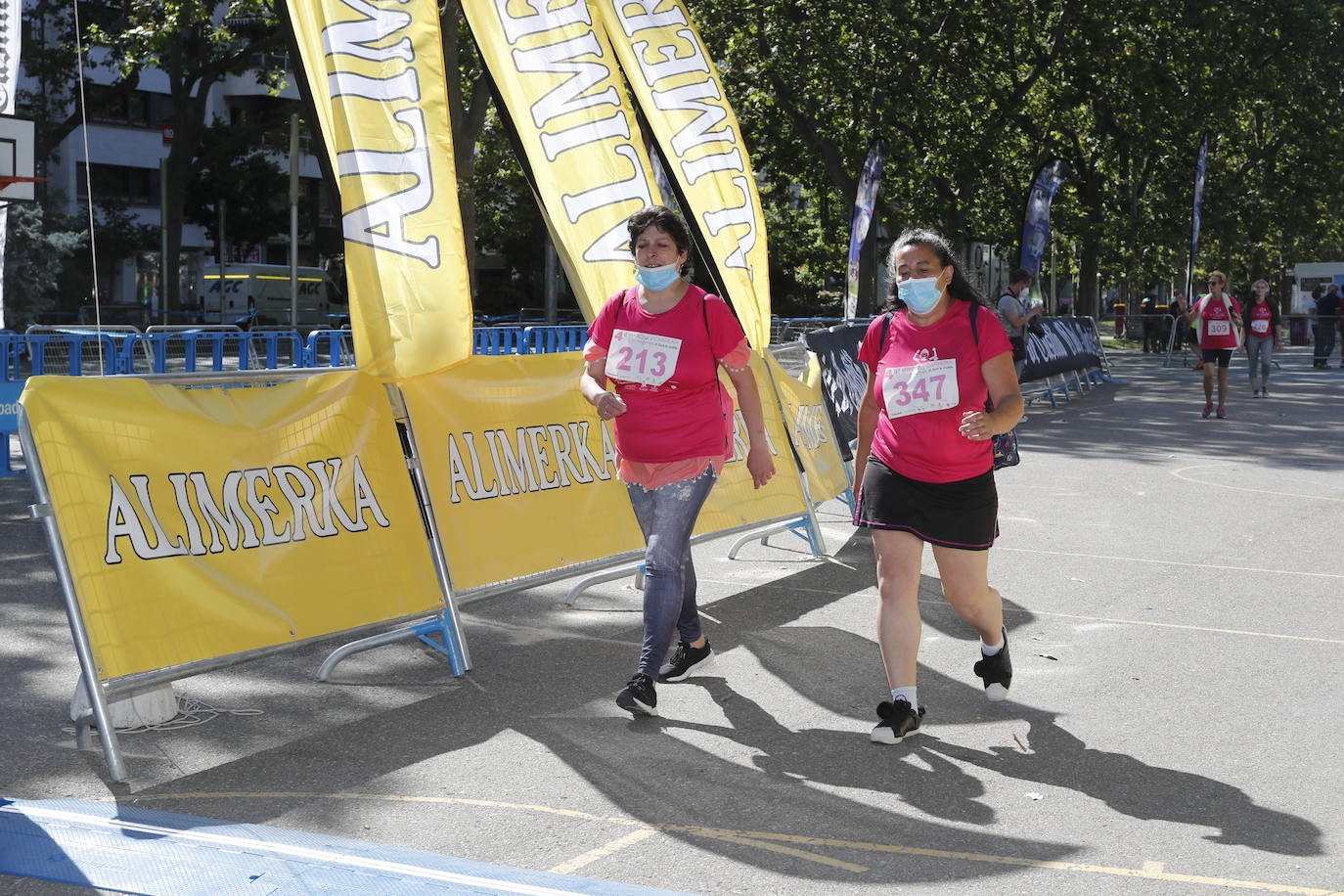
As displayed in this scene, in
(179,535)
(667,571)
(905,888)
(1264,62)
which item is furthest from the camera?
(1264,62)

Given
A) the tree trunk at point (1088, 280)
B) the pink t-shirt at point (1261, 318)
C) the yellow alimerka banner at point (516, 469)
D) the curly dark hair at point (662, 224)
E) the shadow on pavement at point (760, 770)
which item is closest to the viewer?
the shadow on pavement at point (760, 770)

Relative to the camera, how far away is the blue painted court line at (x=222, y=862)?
4.00 meters

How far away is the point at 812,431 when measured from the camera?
10.1 m

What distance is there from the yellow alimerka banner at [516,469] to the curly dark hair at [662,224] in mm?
1298

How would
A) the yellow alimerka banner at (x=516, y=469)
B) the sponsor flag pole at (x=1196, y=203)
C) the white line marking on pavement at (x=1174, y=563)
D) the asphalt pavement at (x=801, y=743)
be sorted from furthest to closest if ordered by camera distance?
the sponsor flag pole at (x=1196, y=203), the white line marking on pavement at (x=1174, y=563), the yellow alimerka banner at (x=516, y=469), the asphalt pavement at (x=801, y=743)

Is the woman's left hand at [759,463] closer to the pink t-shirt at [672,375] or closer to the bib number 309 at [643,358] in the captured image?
the pink t-shirt at [672,375]

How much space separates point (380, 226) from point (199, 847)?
3.11 metres

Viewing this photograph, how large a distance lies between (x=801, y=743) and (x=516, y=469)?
7.33 ft

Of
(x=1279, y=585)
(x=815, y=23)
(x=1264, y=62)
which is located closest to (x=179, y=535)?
(x=1279, y=585)

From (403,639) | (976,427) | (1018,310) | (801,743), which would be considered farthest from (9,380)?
(1018,310)

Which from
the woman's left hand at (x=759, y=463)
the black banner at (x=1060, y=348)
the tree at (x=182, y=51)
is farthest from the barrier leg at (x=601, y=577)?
the tree at (x=182, y=51)

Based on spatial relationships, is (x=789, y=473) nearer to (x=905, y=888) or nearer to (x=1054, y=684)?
(x=1054, y=684)

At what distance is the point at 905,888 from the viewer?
414cm

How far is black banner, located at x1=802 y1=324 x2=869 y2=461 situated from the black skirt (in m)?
5.01
